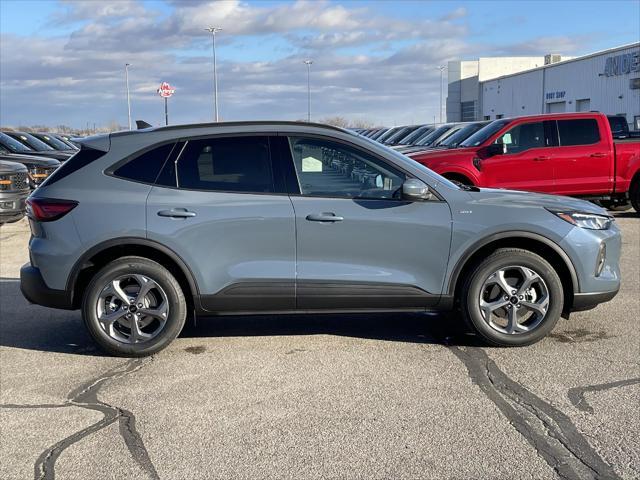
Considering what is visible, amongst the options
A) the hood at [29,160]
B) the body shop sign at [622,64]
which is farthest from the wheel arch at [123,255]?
the body shop sign at [622,64]

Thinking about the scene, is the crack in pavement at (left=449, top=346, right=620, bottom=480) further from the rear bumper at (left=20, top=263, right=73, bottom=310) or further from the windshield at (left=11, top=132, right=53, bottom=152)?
the windshield at (left=11, top=132, right=53, bottom=152)

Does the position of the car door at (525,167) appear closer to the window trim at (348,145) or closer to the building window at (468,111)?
the window trim at (348,145)

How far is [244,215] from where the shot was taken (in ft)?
17.3

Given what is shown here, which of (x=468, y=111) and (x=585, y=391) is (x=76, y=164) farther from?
(x=468, y=111)

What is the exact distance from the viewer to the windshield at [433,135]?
2113 centimetres

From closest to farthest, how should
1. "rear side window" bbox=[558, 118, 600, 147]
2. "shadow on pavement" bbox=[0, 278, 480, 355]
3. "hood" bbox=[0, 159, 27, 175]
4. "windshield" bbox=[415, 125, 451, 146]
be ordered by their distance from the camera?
"shadow on pavement" bbox=[0, 278, 480, 355], "hood" bbox=[0, 159, 27, 175], "rear side window" bbox=[558, 118, 600, 147], "windshield" bbox=[415, 125, 451, 146]

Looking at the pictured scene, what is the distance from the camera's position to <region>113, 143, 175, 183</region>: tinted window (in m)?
5.37

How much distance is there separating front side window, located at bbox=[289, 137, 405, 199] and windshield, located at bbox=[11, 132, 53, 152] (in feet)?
49.2

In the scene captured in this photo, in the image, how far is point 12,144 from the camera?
686 inches

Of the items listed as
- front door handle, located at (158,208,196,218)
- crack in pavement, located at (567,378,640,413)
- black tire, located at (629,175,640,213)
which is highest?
front door handle, located at (158,208,196,218)

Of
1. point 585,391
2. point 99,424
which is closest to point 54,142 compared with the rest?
point 99,424

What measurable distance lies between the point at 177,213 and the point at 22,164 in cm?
918

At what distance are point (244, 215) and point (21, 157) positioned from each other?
11973mm

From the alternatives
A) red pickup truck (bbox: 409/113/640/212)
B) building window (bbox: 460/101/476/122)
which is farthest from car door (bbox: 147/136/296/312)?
building window (bbox: 460/101/476/122)
